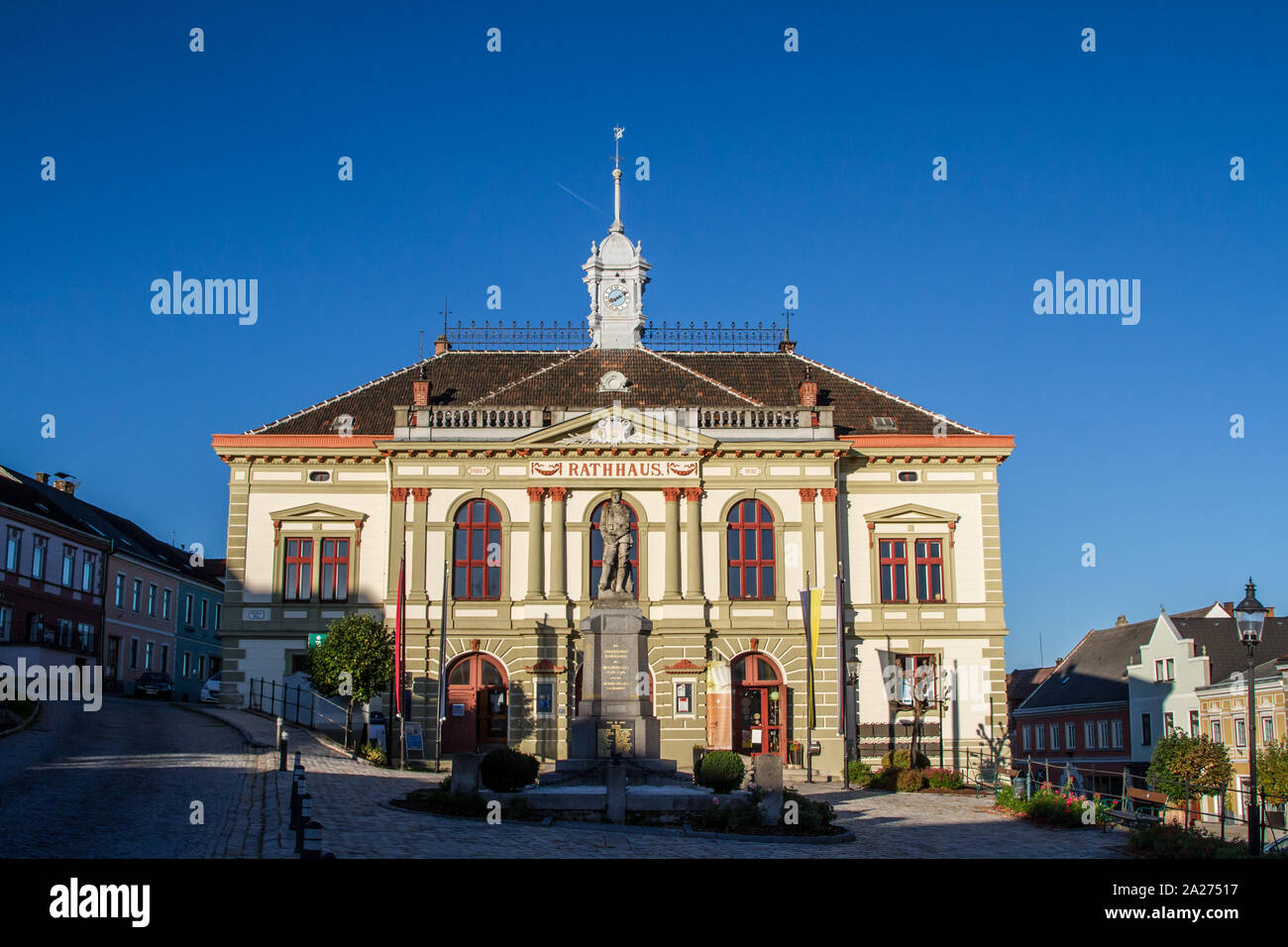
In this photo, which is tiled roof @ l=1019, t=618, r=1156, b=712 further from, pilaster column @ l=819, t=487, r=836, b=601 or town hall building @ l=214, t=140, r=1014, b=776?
pilaster column @ l=819, t=487, r=836, b=601

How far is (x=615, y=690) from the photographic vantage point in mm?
28219

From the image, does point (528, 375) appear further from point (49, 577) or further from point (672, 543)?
point (49, 577)

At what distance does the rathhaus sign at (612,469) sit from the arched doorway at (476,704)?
6229 mm

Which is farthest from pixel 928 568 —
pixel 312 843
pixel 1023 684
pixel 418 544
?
pixel 1023 684

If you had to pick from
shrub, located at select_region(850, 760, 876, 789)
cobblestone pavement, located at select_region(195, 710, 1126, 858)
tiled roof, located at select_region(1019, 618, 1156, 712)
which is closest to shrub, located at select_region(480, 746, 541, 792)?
cobblestone pavement, located at select_region(195, 710, 1126, 858)

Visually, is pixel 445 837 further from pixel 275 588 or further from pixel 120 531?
pixel 120 531

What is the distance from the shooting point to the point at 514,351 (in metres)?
49.4

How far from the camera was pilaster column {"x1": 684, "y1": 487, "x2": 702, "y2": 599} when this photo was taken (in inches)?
1630

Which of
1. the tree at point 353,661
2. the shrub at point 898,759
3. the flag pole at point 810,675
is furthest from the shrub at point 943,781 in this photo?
the tree at point 353,661

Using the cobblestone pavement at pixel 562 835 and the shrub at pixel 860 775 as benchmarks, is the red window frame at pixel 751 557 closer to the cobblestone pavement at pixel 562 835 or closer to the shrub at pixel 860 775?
the shrub at pixel 860 775

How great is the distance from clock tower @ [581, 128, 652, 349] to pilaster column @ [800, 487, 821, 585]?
1045 centimetres

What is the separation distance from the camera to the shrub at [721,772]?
85.2ft

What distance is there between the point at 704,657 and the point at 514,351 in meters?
15.1
